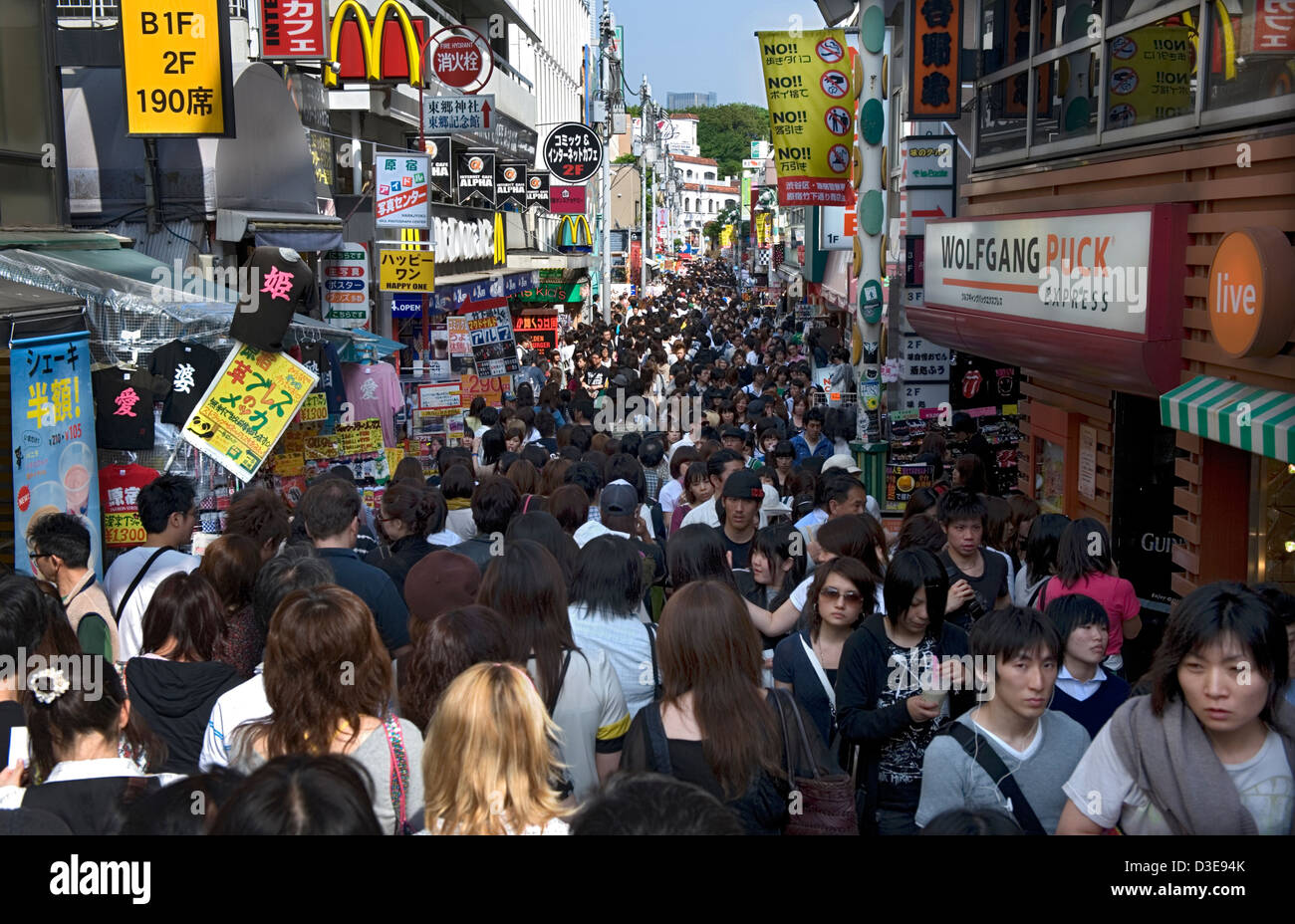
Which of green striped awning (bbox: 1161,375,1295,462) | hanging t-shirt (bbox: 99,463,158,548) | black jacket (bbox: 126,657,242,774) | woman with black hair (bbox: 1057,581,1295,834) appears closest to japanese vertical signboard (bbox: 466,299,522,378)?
hanging t-shirt (bbox: 99,463,158,548)

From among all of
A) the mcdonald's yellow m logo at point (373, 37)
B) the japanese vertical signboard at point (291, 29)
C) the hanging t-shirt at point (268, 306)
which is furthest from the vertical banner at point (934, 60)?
the hanging t-shirt at point (268, 306)

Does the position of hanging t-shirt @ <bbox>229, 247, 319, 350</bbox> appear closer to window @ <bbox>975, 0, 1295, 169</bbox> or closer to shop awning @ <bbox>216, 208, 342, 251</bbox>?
shop awning @ <bbox>216, 208, 342, 251</bbox>

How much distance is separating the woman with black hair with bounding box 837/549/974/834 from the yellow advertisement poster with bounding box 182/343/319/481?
6.40 meters

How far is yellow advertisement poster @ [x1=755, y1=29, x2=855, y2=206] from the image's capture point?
63.5 ft

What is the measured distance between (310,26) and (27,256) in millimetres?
5583

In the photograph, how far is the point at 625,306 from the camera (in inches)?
2518

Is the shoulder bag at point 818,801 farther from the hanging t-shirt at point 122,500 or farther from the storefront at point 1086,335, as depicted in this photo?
the hanging t-shirt at point 122,500

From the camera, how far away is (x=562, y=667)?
5.09m

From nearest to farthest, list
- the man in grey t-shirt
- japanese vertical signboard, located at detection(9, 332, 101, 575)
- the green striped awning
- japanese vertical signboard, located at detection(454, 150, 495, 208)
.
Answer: the man in grey t-shirt < the green striped awning < japanese vertical signboard, located at detection(9, 332, 101, 575) < japanese vertical signboard, located at detection(454, 150, 495, 208)

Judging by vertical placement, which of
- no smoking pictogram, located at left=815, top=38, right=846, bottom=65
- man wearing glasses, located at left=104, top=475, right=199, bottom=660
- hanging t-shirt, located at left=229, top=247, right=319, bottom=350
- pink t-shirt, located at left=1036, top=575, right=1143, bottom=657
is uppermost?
no smoking pictogram, located at left=815, top=38, right=846, bottom=65

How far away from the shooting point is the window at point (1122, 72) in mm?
7992

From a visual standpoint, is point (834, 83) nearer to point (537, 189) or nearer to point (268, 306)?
point (537, 189)

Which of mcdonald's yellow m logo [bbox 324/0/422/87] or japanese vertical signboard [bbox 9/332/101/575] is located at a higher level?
mcdonald's yellow m logo [bbox 324/0/422/87]
